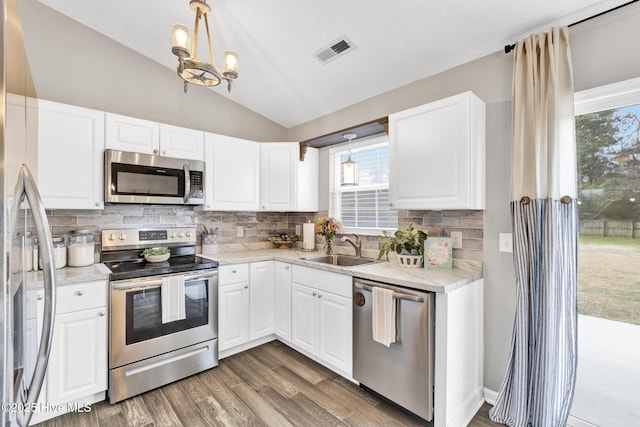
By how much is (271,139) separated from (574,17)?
9.86ft

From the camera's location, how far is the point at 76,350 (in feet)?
6.52

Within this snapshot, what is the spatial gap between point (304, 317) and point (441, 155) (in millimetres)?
1806

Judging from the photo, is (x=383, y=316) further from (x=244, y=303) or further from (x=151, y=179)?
(x=151, y=179)

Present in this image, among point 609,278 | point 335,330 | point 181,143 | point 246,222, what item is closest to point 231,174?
point 181,143

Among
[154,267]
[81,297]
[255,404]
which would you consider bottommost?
[255,404]

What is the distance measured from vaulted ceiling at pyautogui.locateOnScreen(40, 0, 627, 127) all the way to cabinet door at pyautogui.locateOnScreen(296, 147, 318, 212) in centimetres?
73

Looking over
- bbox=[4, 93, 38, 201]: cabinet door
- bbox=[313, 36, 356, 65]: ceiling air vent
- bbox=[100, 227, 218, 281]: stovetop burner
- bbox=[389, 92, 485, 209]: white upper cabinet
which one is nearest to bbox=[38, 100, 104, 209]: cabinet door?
bbox=[100, 227, 218, 281]: stovetop burner

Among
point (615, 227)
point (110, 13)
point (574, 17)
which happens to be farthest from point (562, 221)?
point (110, 13)

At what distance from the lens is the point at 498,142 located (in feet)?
6.88

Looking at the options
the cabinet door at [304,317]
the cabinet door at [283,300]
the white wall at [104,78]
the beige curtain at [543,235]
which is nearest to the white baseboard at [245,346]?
the cabinet door at [283,300]

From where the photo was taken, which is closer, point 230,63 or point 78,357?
point 230,63

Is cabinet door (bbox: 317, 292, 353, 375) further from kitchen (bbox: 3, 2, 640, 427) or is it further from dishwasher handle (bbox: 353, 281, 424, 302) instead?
kitchen (bbox: 3, 2, 640, 427)

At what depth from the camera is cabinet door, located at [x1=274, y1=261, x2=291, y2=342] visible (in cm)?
288

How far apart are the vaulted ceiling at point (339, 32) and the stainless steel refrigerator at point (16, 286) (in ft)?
5.70
